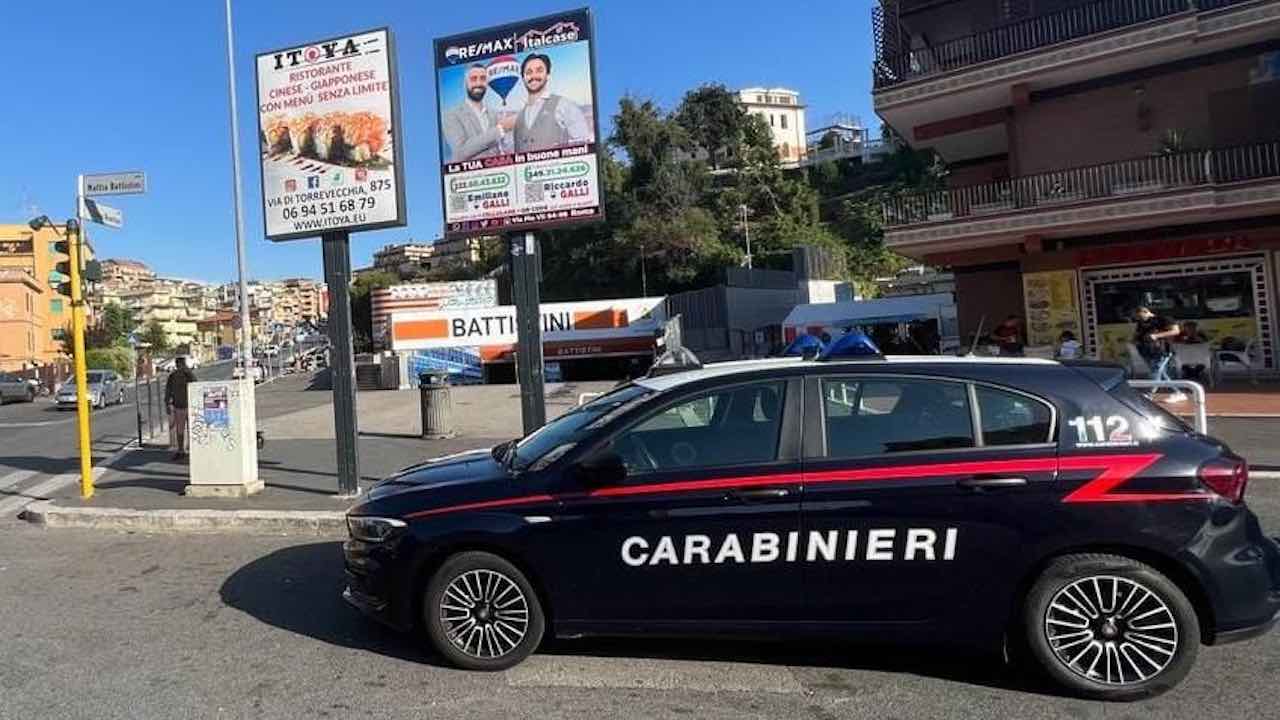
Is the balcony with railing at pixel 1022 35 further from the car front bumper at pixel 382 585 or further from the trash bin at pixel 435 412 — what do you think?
the car front bumper at pixel 382 585

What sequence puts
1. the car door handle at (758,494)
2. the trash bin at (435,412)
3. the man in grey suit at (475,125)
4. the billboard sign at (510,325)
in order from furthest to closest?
the billboard sign at (510,325), the trash bin at (435,412), the man in grey suit at (475,125), the car door handle at (758,494)

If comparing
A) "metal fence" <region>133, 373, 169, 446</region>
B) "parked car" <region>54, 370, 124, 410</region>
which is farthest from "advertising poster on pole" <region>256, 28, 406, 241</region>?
"parked car" <region>54, 370, 124, 410</region>

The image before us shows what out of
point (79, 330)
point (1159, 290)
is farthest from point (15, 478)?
point (1159, 290)

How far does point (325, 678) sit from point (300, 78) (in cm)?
791

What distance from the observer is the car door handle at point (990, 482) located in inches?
167

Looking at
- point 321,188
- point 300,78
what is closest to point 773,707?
point 321,188

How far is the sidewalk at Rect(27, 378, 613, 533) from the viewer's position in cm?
911

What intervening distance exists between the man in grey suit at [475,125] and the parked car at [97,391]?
27585mm

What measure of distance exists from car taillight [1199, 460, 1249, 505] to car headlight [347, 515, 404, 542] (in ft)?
12.9

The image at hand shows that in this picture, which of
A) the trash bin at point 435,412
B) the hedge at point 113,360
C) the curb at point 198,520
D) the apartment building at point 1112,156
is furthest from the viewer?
the hedge at point 113,360

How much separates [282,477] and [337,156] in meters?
4.24

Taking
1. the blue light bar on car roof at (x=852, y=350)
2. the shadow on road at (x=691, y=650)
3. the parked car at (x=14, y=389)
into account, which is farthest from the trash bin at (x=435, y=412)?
the parked car at (x=14, y=389)

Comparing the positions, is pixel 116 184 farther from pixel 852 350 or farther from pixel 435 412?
pixel 852 350

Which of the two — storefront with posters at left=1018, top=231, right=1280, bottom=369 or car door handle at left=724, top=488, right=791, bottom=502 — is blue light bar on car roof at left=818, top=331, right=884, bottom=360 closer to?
Answer: car door handle at left=724, top=488, right=791, bottom=502
